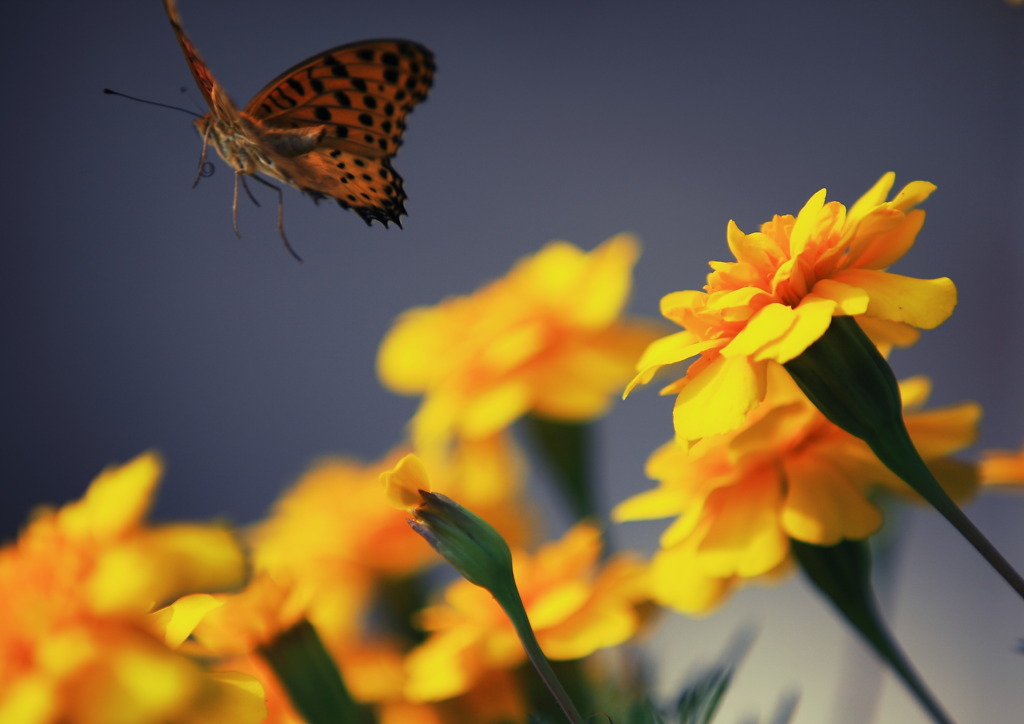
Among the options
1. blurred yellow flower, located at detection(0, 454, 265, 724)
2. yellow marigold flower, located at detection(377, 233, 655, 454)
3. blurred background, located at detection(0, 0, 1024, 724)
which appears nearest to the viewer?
blurred yellow flower, located at detection(0, 454, 265, 724)

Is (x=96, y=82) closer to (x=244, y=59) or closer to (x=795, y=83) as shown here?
(x=244, y=59)

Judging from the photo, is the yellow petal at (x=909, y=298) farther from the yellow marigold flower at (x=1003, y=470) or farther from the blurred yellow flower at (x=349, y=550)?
the blurred yellow flower at (x=349, y=550)

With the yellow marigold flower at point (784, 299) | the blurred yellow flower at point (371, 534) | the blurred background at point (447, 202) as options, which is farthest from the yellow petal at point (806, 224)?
the blurred background at point (447, 202)

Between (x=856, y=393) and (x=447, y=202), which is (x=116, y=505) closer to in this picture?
(x=856, y=393)

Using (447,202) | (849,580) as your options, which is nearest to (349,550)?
(849,580)

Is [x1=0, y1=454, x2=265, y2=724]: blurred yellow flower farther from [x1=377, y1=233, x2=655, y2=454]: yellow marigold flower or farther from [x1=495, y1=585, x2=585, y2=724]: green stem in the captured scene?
[x1=377, y1=233, x2=655, y2=454]: yellow marigold flower

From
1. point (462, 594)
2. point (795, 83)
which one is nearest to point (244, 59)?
point (795, 83)

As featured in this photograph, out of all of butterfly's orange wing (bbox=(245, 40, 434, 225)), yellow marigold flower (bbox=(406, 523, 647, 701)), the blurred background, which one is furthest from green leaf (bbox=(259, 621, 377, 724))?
the blurred background
